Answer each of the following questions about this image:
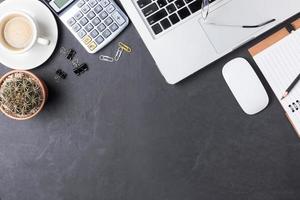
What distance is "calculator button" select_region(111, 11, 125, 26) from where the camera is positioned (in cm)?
93

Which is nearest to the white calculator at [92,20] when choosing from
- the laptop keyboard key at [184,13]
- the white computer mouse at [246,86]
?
the laptop keyboard key at [184,13]

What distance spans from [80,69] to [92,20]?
0.30 ft

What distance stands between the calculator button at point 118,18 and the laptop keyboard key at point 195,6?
0.13 m

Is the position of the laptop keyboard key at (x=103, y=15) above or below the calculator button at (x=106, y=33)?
above

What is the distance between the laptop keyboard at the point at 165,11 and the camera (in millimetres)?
892

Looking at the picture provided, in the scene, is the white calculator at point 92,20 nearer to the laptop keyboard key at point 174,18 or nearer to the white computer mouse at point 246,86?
the laptop keyboard key at point 174,18

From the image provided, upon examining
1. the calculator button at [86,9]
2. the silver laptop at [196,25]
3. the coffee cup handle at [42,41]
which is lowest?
the silver laptop at [196,25]

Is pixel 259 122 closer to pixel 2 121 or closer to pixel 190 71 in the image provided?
pixel 190 71

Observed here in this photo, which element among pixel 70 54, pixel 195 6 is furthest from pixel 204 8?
pixel 70 54

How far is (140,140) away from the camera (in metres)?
0.95

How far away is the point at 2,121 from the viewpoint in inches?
38.0

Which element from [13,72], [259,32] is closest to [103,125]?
[13,72]

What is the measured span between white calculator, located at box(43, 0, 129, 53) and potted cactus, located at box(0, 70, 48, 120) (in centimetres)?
12

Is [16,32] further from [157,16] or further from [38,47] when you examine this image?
[157,16]
